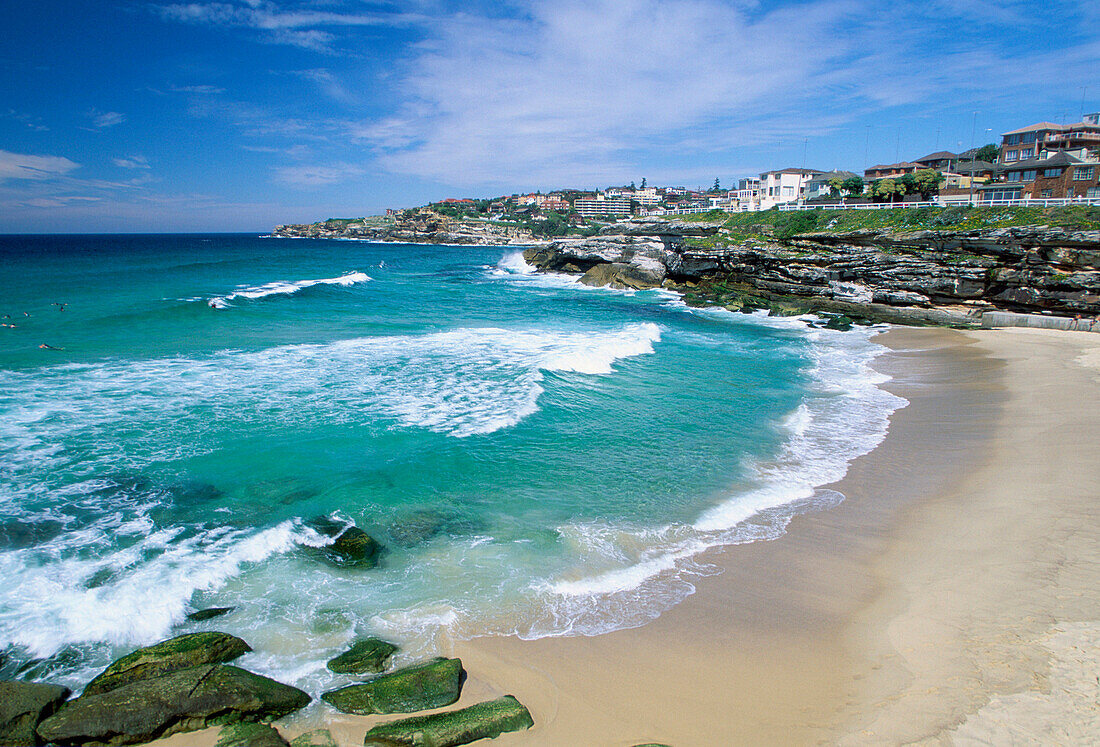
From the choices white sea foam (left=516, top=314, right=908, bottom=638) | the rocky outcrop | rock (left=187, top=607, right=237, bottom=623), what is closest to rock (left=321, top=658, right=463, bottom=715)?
white sea foam (left=516, top=314, right=908, bottom=638)

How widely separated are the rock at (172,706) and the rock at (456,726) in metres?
1.12

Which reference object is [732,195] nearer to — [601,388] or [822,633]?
[601,388]

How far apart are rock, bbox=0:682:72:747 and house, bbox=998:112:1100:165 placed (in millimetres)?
74053

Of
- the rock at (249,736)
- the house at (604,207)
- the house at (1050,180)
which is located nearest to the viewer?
the rock at (249,736)

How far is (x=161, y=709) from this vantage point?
17.4ft

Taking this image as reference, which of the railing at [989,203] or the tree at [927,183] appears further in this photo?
the tree at [927,183]

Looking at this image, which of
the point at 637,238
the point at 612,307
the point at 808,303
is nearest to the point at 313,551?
the point at 612,307

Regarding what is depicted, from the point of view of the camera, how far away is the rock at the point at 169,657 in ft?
19.0

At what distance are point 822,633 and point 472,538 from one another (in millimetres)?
5299

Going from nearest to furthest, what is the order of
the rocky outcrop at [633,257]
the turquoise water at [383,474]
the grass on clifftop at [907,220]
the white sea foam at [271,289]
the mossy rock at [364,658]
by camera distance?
1. the mossy rock at [364,658]
2. the turquoise water at [383,474]
3. the grass on clifftop at [907,220]
4. the white sea foam at [271,289]
5. the rocky outcrop at [633,257]

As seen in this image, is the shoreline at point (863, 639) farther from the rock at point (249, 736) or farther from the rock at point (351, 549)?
the rock at point (351, 549)

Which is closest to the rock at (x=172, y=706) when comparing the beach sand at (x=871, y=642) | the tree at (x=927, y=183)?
the beach sand at (x=871, y=642)

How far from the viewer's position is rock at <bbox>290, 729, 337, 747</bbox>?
5.22 m

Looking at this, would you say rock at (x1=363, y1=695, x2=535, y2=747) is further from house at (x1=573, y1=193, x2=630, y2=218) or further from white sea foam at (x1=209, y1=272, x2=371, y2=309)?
house at (x1=573, y1=193, x2=630, y2=218)
